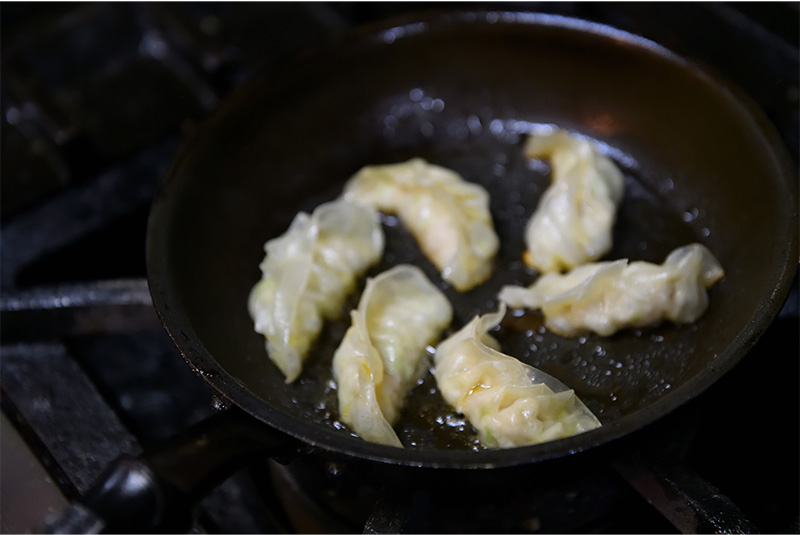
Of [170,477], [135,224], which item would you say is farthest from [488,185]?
[170,477]

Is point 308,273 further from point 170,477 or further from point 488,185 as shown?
point 170,477

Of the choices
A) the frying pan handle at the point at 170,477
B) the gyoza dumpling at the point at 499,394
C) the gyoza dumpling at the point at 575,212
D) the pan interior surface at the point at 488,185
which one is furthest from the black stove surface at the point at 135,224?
the frying pan handle at the point at 170,477

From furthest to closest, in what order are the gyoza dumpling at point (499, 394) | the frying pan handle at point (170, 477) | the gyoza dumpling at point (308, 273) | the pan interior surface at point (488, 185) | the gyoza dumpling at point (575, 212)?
the gyoza dumpling at point (575, 212), the gyoza dumpling at point (308, 273), the pan interior surface at point (488, 185), the gyoza dumpling at point (499, 394), the frying pan handle at point (170, 477)

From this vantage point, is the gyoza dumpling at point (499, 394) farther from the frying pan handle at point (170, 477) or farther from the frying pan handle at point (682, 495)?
the frying pan handle at point (170, 477)

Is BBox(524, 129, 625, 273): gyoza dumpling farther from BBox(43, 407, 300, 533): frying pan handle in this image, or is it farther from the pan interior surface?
BBox(43, 407, 300, 533): frying pan handle

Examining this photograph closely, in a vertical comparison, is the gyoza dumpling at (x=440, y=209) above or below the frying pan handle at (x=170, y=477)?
above

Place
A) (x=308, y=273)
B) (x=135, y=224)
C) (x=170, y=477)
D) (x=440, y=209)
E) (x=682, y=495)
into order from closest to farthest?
(x=170, y=477), (x=682, y=495), (x=308, y=273), (x=440, y=209), (x=135, y=224)

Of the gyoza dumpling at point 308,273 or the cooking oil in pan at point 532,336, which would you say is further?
the gyoza dumpling at point 308,273
